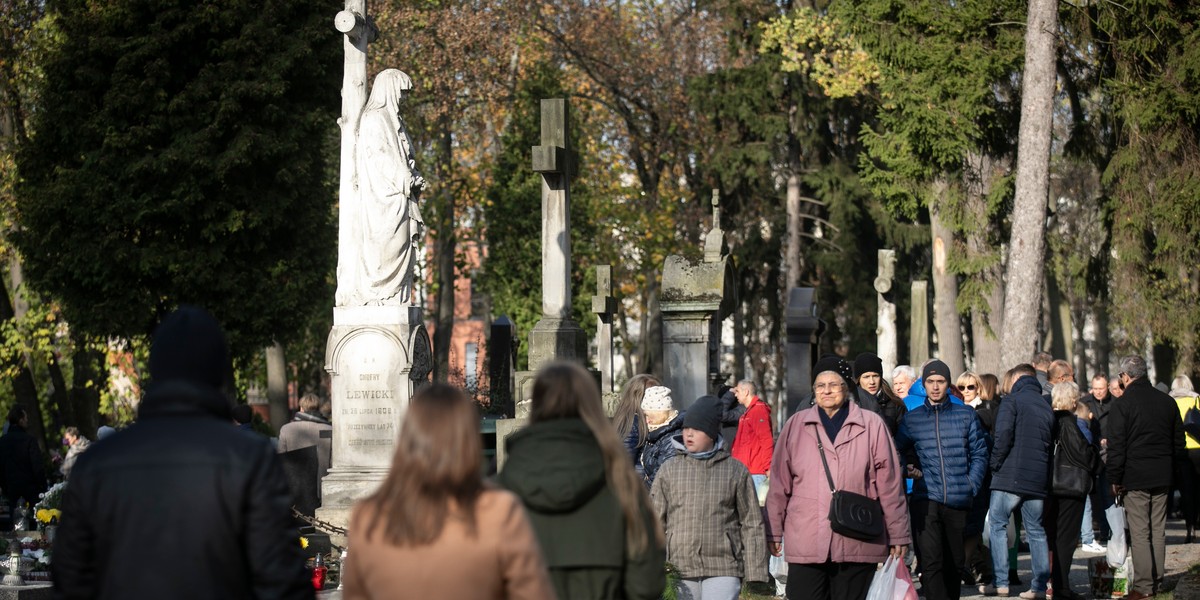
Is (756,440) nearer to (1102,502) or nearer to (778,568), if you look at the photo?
(778,568)

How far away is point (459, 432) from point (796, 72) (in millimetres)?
31335

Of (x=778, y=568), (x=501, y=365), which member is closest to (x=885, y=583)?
(x=778, y=568)

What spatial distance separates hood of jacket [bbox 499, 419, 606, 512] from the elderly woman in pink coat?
3.18 metres

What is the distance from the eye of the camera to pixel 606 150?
39406 mm

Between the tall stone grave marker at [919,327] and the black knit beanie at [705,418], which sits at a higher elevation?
the tall stone grave marker at [919,327]

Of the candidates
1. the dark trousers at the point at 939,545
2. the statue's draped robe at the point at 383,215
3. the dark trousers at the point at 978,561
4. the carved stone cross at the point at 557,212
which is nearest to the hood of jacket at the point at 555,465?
the dark trousers at the point at 939,545

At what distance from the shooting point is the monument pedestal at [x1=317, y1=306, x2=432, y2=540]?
48.1 ft

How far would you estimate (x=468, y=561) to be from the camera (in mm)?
4176

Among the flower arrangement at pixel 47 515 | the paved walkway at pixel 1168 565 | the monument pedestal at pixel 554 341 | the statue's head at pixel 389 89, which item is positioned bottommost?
the paved walkway at pixel 1168 565

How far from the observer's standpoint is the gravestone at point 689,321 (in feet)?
58.6

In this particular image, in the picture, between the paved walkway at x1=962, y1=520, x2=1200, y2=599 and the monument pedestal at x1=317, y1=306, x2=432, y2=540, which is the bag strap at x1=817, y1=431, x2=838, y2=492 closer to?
the paved walkway at x1=962, y1=520, x2=1200, y2=599

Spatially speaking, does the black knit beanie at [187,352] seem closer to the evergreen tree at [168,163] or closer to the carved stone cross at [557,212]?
the carved stone cross at [557,212]

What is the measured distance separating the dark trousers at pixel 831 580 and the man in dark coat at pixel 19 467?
11922mm

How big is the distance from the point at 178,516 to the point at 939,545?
710 centimetres
